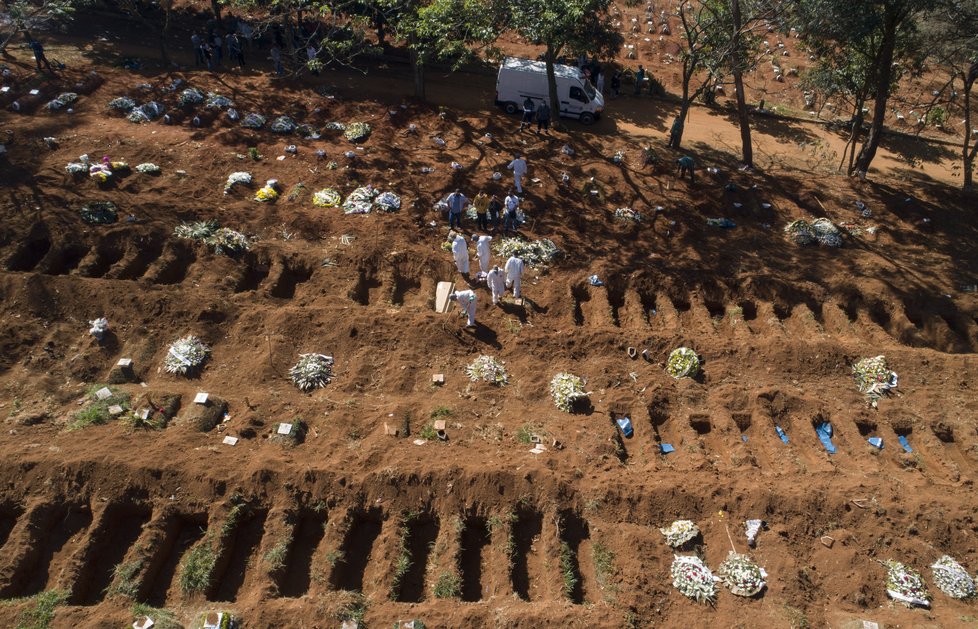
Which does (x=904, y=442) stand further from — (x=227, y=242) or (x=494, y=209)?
(x=227, y=242)

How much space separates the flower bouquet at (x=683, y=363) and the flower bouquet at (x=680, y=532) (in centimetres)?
316

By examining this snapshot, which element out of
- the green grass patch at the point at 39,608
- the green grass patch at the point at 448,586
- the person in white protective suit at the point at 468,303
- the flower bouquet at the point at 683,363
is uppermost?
the person in white protective suit at the point at 468,303

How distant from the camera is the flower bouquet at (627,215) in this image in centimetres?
1486

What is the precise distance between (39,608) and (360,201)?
10.0 m

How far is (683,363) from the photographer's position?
36.9 ft

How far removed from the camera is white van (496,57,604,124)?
19000 mm

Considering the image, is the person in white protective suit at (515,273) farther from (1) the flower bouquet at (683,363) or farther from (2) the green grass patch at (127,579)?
(2) the green grass patch at (127,579)

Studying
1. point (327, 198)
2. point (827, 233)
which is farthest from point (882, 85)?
point (327, 198)

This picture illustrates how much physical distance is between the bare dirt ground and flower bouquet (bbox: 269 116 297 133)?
0.52m

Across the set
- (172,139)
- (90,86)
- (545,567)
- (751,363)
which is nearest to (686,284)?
(751,363)

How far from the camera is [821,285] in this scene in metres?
13.1

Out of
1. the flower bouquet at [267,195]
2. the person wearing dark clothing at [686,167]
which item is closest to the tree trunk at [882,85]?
the person wearing dark clothing at [686,167]

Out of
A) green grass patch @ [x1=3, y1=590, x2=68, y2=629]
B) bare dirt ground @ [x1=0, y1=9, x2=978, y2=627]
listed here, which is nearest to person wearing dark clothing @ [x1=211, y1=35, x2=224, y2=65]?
bare dirt ground @ [x1=0, y1=9, x2=978, y2=627]

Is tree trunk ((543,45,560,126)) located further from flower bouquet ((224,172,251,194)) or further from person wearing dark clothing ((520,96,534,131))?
flower bouquet ((224,172,251,194))
